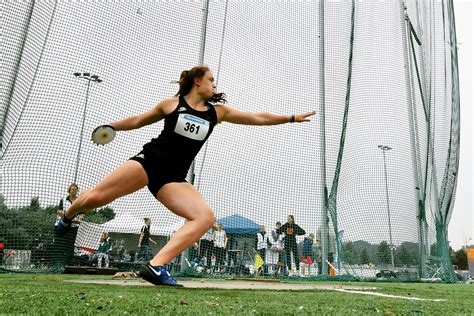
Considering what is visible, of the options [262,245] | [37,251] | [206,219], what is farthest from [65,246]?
[206,219]

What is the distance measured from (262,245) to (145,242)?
7.96ft

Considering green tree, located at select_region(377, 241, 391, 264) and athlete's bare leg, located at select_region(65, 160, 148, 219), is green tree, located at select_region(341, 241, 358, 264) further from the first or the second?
athlete's bare leg, located at select_region(65, 160, 148, 219)

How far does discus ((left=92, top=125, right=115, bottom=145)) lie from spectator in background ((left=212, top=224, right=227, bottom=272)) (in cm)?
588

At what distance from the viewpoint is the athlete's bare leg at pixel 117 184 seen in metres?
3.30

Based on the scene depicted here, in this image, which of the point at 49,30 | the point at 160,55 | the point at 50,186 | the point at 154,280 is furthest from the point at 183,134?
the point at 160,55

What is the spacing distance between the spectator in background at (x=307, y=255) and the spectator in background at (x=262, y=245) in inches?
31.5

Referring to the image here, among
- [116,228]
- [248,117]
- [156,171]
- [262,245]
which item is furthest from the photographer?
[262,245]

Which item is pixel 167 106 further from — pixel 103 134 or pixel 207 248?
pixel 207 248

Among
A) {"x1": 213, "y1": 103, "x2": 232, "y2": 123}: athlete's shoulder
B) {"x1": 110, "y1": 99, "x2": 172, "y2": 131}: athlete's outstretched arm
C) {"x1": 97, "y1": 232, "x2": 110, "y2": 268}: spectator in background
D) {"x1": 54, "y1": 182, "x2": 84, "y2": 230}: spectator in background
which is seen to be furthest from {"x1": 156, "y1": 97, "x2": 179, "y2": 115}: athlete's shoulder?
{"x1": 97, "y1": 232, "x2": 110, "y2": 268}: spectator in background

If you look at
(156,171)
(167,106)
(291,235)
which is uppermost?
(167,106)

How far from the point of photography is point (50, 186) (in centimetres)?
709

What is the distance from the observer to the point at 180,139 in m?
3.54

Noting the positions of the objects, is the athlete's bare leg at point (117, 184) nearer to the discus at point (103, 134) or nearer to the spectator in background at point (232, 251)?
the discus at point (103, 134)

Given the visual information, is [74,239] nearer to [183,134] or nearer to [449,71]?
[183,134]
